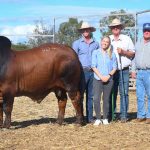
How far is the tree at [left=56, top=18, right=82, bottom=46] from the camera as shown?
59.6 ft

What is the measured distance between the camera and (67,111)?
1223 centimetres

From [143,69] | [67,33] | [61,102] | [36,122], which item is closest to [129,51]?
[143,69]

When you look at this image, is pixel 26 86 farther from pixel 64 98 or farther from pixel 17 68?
pixel 64 98

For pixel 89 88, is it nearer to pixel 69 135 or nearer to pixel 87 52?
pixel 87 52

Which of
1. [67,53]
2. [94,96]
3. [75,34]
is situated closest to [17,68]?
[67,53]

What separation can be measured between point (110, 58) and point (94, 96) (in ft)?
2.74

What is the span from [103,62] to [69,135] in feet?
5.76

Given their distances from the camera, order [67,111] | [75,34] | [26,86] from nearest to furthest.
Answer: [26,86] → [67,111] → [75,34]

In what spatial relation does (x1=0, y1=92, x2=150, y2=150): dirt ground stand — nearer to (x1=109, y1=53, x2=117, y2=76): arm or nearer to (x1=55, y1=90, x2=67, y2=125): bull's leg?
(x1=55, y1=90, x2=67, y2=125): bull's leg

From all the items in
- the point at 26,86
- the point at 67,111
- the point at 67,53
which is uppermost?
the point at 67,53

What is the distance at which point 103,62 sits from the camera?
9.67 meters

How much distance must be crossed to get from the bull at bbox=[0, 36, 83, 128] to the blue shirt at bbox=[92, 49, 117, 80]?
36 cm

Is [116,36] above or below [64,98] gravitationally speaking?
above

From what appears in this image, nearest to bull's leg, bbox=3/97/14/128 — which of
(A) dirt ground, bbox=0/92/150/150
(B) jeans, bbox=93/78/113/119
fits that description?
(A) dirt ground, bbox=0/92/150/150
